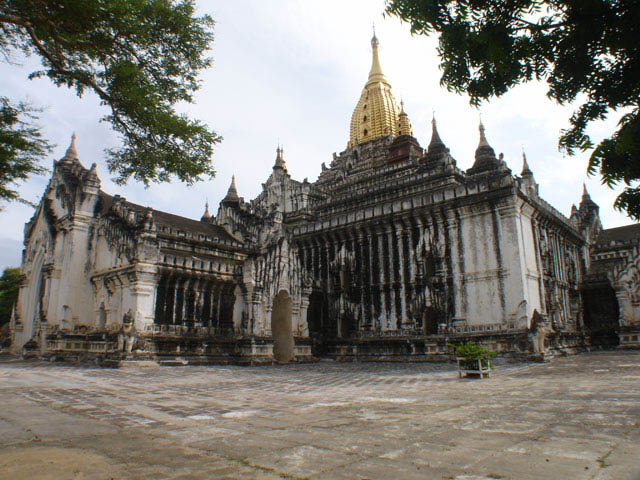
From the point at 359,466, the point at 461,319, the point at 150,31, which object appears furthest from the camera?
the point at 461,319

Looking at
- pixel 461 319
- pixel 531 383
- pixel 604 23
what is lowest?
pixel 531 383

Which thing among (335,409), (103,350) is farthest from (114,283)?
(335,409)

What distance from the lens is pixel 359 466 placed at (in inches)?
182

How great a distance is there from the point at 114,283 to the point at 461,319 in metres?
20.9

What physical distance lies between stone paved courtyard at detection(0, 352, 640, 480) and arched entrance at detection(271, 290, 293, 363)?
16.2 meters

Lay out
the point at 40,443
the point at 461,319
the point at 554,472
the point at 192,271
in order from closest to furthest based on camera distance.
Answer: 1. the point at 554,472
2. the point at 40,443
3. the point at 192,271
4. the point at 461,319

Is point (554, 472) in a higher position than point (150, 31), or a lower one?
lower

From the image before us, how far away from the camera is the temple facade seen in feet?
83.1

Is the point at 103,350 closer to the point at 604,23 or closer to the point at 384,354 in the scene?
the point at 384,354

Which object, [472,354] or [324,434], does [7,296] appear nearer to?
[472,354]

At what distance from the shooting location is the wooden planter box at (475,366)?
1528 cm

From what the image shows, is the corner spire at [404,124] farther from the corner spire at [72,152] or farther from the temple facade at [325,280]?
the corner spire at [72,152]

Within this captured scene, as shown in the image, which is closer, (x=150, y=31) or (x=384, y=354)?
(x=150, y=31)

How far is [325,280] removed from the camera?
35844mm
